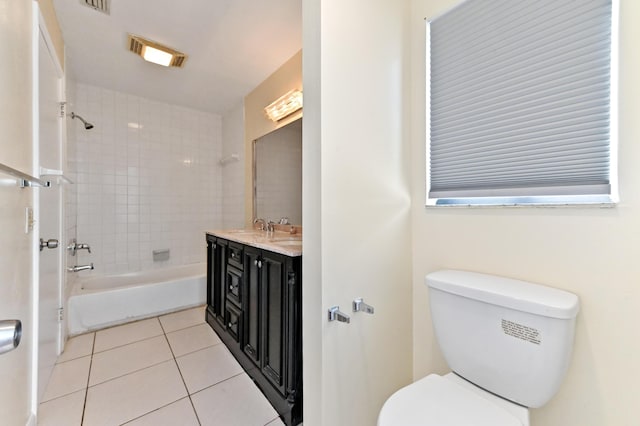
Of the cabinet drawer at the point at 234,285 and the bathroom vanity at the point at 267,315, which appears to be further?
the cabinet drawer at the point at 234,285

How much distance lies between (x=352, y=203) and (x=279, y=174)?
1.55m

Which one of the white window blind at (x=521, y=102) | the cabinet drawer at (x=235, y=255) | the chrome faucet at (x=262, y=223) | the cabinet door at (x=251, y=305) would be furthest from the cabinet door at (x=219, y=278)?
the white window blind at (x=521, y=102)

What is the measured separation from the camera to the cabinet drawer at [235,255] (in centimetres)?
179

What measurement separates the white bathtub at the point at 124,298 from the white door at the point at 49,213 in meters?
0.39

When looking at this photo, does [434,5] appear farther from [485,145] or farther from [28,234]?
[28,234]

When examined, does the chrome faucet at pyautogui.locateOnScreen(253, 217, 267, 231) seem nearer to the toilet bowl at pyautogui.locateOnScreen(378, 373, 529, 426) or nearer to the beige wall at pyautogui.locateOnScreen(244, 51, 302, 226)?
the beige wall at pyautogui.locateOnScreen(244, 51, 302, 226)

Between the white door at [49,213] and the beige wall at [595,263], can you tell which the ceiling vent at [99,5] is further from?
the beige wall at [595,263]

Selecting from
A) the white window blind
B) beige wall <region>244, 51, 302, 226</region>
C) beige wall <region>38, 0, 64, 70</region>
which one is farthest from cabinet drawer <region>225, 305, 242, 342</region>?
beige wall <region>38, 0, 64, 70</region>

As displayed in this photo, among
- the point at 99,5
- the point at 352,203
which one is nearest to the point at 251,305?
the point at 352,203

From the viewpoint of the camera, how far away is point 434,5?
1306mm

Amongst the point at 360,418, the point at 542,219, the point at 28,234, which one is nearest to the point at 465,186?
the point at 542,219

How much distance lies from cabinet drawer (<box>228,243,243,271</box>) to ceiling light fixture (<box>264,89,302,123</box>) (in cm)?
124

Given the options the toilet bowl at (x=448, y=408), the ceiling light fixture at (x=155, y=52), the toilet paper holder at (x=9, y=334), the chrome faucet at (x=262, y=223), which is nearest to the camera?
the toilet paper holder at (x=9, y=334)

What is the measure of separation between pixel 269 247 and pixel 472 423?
3.53 feet
